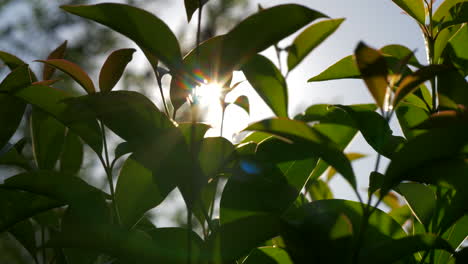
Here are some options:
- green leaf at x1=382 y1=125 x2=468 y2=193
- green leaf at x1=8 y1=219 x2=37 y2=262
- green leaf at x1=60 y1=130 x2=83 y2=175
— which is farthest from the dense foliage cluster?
green leaf at x1=60 y1=130 x2=83 y2=175

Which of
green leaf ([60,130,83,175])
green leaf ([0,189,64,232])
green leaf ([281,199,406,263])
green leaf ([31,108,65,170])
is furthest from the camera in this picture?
green leaf ([60,130,83,175])

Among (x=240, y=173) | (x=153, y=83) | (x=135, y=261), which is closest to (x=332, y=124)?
(x=240, y=173)

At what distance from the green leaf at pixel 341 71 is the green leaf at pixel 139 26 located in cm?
23

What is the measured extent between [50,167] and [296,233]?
1.61 ft

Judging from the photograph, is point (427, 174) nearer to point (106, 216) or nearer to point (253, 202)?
point (253, 202)

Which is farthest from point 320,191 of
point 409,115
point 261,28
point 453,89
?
point 261,28

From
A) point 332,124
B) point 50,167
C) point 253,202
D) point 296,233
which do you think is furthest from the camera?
point 50,167

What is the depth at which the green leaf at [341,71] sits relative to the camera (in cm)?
59

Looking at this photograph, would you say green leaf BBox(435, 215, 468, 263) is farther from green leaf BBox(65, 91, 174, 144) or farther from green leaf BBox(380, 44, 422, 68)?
green leaf BBox(65, 91, 174, 144)

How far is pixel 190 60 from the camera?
54cm

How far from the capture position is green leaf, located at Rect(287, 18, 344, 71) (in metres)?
0.53

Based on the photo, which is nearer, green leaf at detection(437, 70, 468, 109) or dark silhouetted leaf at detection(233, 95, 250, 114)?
green leaf at detection(437, 70, 468, 109)

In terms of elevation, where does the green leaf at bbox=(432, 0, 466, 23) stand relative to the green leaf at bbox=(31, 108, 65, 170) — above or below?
above

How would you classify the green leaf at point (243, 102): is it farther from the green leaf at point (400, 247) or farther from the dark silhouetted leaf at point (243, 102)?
the green leaf at point (400, 247)
